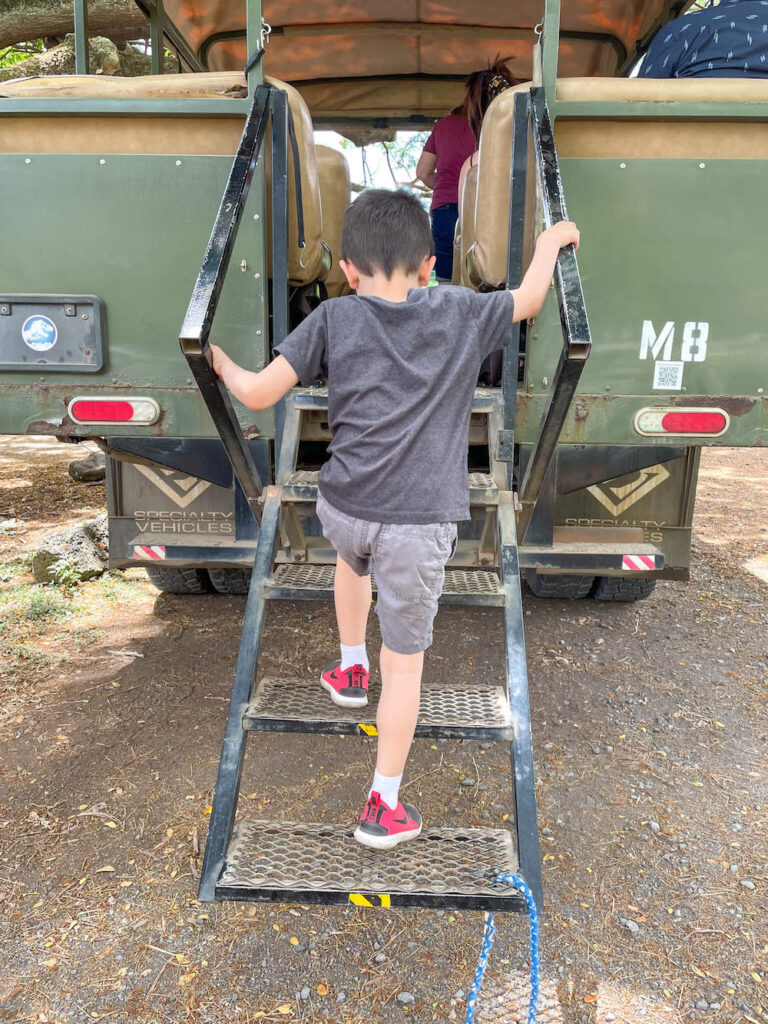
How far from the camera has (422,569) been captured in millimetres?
1806

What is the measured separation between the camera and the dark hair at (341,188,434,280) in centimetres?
178

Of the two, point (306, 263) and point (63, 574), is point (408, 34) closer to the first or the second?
point (306, 263)

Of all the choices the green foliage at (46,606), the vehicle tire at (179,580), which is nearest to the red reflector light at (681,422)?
the vehicle tire at (179,580)

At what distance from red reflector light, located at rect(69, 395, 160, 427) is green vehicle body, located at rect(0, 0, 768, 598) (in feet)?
0.09

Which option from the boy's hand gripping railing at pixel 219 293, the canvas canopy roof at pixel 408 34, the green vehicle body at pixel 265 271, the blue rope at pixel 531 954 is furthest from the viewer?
the canvas canopy roof at pixel 408 34

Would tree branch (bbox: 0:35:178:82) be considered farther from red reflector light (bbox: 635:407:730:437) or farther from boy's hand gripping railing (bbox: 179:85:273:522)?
red reflector light (bbox: 635:407:730:437)

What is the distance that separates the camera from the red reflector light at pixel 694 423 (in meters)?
2.55

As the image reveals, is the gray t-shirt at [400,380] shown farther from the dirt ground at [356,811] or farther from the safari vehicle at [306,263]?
the dirt ground at [356,811]

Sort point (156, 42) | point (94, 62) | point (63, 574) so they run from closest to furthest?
point (156, 42)
point (63, 574)
point (94, 62)

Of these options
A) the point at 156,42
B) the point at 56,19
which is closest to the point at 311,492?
the point at 156,42

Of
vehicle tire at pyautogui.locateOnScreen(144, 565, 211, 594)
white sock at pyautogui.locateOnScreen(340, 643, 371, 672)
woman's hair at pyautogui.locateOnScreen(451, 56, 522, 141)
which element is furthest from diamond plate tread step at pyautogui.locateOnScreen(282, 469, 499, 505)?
woman's hair at pyautogui.locateOnScreen(451, 56, 522, 141)

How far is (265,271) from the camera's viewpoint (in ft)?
8.38

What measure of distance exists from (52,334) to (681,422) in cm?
195

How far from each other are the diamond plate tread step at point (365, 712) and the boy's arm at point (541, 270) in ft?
3.06
